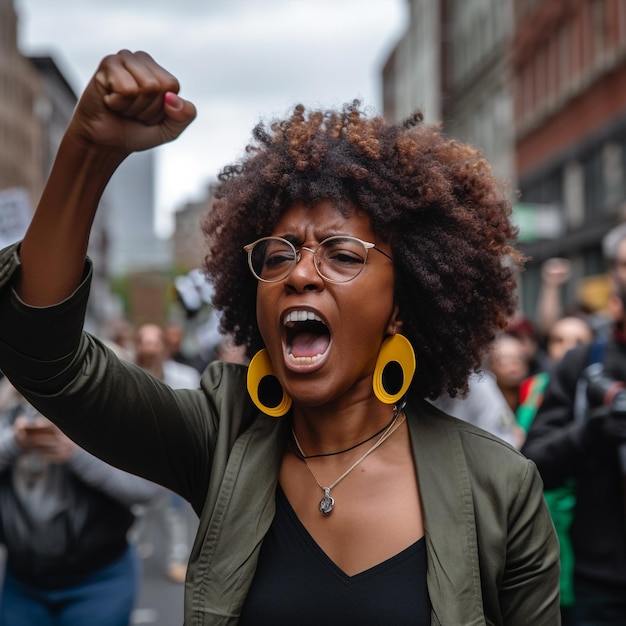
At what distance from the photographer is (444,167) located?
→ 8.96ft

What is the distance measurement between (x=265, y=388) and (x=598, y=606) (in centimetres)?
215

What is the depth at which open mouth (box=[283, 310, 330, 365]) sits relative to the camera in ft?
8.28

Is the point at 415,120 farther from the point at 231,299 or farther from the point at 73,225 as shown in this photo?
the point at 73,225

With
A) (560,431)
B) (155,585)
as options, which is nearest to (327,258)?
(560,431)

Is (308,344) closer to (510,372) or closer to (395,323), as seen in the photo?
(395,323)

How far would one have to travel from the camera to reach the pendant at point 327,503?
256 centimetres

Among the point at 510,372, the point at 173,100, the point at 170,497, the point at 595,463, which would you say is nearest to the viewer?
the point at 173,100

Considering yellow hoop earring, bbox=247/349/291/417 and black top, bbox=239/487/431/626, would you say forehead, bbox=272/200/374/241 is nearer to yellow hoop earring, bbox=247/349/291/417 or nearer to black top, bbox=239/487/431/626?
yellow hoop earring, bbox=247/349/291/417

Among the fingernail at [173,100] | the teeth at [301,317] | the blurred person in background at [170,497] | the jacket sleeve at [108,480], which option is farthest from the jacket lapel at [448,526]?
the blurred person in background at [170,497]

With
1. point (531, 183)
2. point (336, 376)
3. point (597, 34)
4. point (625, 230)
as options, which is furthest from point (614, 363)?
point (531, 183)

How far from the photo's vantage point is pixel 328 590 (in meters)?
2.45

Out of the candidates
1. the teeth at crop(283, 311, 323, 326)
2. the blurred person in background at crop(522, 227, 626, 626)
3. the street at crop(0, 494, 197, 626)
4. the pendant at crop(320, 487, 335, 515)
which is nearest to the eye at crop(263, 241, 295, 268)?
the teeth at crop(283, 311, 323, 326)

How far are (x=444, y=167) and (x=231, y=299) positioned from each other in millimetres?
651

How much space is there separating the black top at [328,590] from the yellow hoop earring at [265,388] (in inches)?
12.3
